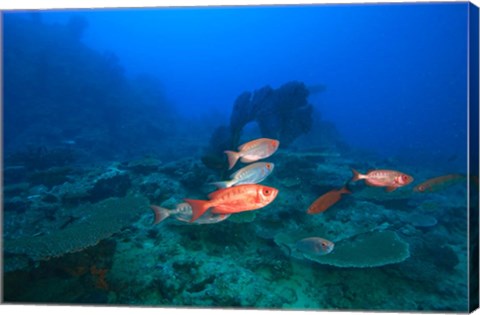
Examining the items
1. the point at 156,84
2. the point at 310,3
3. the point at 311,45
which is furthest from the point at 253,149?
the point at 311,45

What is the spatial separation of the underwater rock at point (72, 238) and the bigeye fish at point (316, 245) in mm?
3059

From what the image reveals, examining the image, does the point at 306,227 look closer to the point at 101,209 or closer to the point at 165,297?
the point at 165,297

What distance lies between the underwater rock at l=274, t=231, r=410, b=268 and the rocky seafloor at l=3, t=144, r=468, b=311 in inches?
0.7

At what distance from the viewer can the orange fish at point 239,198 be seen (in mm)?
2256

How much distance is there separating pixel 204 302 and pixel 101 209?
3.00m

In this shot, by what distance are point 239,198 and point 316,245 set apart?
201 cm

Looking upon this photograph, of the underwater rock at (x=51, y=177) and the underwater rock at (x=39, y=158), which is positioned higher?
the underwater rock at (x=39, y=158)

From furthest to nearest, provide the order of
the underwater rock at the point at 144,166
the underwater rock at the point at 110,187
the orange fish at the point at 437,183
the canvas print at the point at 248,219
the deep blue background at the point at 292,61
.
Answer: the deep blue background at the point at 292,61
the underwater rock at the point at 144,166
the underwater rock at the point at 110,187
the orange fish at the point at 437,183
the canvas print at the point at 248,219

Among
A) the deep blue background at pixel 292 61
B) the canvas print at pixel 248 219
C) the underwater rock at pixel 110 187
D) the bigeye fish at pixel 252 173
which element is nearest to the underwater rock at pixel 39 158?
the canvas print at pixel 248 219

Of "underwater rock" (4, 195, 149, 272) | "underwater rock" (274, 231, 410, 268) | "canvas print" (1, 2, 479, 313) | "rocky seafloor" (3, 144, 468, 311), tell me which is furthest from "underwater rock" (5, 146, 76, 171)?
"underwater rock" (274, 231, 410, 268)

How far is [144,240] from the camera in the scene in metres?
4.98

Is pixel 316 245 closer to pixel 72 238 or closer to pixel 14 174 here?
pixel 72 238

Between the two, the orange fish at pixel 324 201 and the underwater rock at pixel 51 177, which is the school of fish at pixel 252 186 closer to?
the orange fish at pixel 324 201

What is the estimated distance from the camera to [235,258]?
456 centimetres
